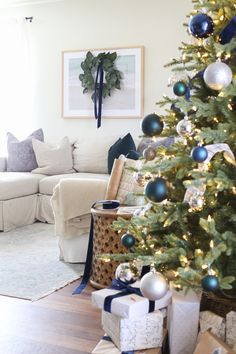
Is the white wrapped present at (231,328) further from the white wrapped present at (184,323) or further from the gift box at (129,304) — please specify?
the gift box at (129,304)

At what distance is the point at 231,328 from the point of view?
1.71 metres

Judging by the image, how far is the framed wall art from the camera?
5379mm

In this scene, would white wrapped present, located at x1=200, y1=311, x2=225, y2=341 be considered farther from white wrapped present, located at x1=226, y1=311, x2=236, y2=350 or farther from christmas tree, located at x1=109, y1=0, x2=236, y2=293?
christmas tree, located at x1=109, y1=0, x2=236, y2=293

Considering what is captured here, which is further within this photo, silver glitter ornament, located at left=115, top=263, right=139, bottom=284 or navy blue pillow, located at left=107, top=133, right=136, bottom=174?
navy blue pillow, located at left=107, top=133, right=136, bottom=174

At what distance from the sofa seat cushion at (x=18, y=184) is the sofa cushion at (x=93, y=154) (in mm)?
493

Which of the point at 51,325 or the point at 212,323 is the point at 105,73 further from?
the point at 212,323

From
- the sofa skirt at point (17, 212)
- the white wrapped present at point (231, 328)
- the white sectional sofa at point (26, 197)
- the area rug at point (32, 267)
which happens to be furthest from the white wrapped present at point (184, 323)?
the sofa skirt at point (17, 212)

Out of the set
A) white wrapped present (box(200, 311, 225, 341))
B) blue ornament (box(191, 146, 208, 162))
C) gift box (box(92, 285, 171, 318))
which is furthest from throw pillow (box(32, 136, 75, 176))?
blue ornament (box(191, 146, 208, 162))

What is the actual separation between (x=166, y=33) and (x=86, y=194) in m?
2.77

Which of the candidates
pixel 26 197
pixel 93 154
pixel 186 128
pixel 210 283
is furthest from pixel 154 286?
pixel 93 154

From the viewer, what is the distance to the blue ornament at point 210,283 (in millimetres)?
1441

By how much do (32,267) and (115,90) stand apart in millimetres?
2792

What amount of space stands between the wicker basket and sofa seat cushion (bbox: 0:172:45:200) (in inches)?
120

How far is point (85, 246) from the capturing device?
342 centimetres
